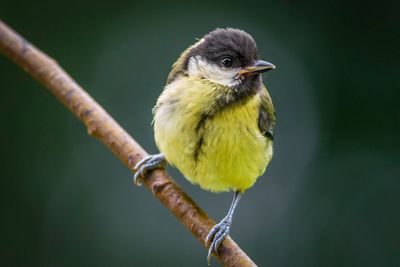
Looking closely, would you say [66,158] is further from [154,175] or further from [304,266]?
[154,175]

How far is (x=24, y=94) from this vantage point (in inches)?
204

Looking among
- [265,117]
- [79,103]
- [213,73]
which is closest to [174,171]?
[265,117]

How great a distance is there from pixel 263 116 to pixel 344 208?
1755 millimetres

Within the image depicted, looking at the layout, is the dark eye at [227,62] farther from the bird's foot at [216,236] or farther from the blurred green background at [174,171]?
the blurred green background at [174,171]

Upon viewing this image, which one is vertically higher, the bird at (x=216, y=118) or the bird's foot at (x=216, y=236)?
the bird at (x=216, y=118)

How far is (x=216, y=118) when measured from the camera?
2.96 metres

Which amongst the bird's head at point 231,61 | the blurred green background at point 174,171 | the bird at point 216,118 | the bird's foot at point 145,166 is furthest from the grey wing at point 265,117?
the blurred green background at point 174,171

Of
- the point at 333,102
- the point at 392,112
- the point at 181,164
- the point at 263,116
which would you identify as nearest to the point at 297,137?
the point at 333,102

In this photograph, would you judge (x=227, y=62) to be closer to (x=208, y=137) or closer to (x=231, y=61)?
(x=231, y=61)

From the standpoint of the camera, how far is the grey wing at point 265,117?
126 inches

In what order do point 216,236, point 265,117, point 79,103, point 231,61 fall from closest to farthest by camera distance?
point 216,236 < point 79,103 < point 231,61 < point 265,117

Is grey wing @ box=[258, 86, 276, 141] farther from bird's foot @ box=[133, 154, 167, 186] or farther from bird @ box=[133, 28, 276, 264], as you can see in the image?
bird's foot @ box=[133, 154, 167, 186]

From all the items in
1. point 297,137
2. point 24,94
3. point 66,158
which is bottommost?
point 297,137

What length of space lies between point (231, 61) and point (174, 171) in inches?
56.6
